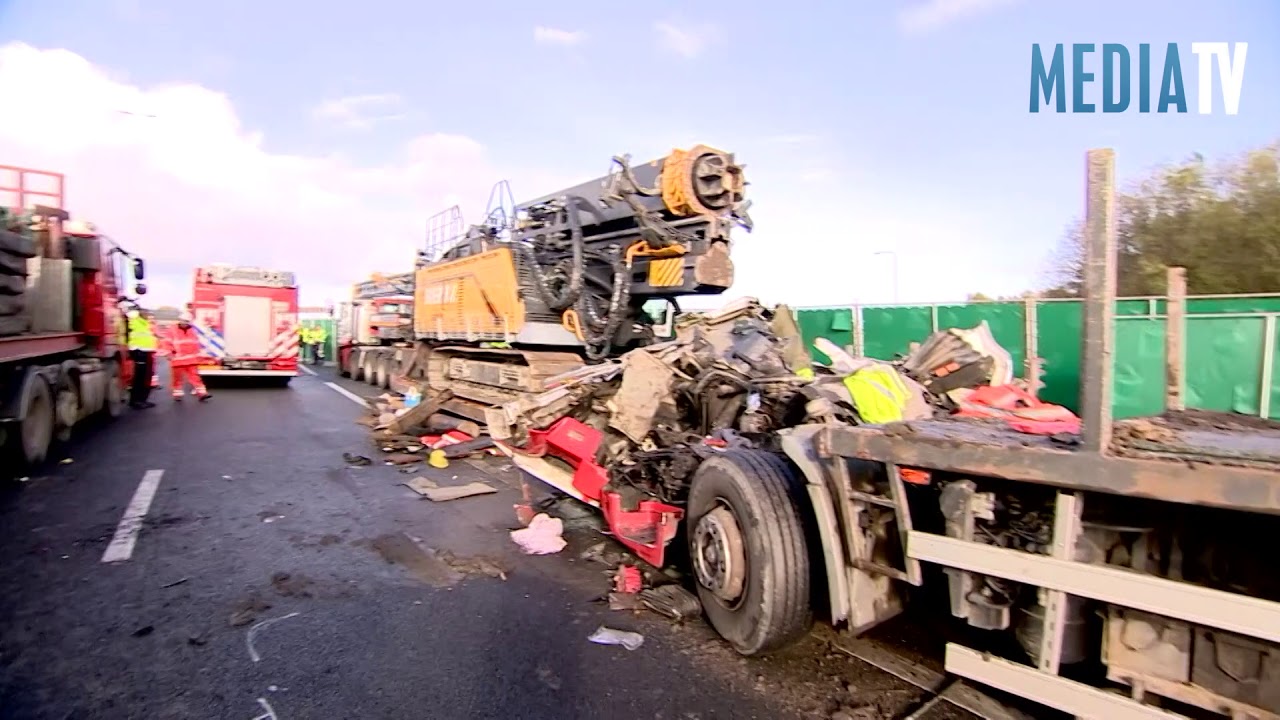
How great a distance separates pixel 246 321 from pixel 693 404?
1660 cm

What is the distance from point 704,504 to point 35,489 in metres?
7.22

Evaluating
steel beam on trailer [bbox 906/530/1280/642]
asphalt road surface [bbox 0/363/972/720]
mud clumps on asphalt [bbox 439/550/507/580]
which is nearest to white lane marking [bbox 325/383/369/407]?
asphalt road surface [bbox 0/363/972/720]

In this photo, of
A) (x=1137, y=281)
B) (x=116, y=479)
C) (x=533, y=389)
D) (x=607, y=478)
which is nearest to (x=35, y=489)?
(x=116, y=479)

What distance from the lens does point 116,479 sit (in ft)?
25.2

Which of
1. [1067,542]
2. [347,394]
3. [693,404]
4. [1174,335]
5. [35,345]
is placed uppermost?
[1174,335]

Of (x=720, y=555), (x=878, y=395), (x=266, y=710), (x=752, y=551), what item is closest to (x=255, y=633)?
(x=266, y=710)

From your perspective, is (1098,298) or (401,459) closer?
(1098,298)

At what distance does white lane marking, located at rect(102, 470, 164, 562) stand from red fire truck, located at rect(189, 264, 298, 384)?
11.5m

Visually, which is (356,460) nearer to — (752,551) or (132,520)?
(132,520)

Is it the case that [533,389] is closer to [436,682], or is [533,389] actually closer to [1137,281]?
[436,682]

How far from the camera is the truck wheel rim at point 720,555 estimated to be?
12.5ft

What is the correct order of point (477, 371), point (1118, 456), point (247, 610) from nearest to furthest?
point (1118, 456) → point (247, 610) → point (477, 371)

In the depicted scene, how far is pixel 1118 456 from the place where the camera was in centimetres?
231

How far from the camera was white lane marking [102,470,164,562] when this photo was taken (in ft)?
17.2
